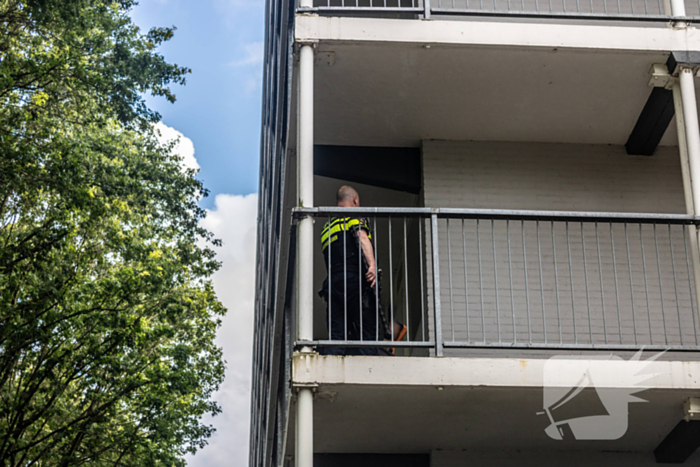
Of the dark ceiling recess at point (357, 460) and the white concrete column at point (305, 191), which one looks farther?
the dark ceiling recess at point (357, 460)

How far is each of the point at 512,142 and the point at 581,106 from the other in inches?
34.7

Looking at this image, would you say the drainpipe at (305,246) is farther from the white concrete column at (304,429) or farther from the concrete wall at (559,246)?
the concrete wall at (559,246)

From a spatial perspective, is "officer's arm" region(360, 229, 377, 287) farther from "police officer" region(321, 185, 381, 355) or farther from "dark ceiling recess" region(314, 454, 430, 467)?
"dark ceiling recess" region(314, 454, 430, 467)

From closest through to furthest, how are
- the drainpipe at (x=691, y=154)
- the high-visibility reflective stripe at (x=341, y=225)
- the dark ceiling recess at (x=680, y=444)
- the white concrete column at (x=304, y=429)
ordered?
the white concrete column at (x=304, y=429) → the drainpipe at (x=691, y=154) → the high-visibility reflective stripe at (x=341, y=225) → the dark ceiling recess at (x=680, y=444)

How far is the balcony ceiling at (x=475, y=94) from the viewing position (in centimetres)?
700

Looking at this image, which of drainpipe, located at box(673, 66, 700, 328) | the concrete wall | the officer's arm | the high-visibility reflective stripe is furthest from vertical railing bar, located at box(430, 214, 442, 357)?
drainpipe, located at box(673, 66, 700, 328)

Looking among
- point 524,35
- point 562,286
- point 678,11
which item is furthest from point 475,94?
point 562,286

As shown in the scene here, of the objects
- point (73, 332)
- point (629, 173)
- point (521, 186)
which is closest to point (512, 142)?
point (521, 186)

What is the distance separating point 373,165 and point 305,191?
2.56 m

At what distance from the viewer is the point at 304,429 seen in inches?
213

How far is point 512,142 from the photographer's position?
332 inches

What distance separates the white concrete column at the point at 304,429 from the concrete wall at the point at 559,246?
2050 millimetres

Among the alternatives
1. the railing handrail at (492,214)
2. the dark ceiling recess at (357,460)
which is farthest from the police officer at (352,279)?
the dark ceiling recess at (357,460)

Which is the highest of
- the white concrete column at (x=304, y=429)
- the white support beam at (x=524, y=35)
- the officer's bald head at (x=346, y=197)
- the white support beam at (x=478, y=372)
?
the white support beam at (x=524, y=35)
